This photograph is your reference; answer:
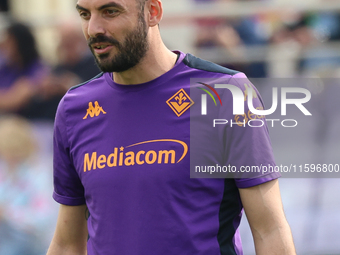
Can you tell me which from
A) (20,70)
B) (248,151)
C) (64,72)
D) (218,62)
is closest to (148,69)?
(248,151)

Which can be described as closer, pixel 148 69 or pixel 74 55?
pixel 148 69

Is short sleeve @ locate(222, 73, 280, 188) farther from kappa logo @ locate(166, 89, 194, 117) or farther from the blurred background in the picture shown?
the blurred background

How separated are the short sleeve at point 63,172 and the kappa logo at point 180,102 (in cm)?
53

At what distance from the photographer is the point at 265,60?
4637 millimetres

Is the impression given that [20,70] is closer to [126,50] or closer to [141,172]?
[126,50]

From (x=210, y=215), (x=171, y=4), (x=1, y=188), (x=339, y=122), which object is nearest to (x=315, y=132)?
(x=339, y=122)

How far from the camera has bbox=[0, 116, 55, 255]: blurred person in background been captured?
4.26m

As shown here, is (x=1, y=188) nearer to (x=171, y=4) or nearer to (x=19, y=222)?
(x=19, y=222)

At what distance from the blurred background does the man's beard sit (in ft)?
7.07

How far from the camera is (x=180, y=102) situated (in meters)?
2.18

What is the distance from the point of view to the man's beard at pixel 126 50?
213 cm

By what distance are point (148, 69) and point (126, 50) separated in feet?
0.49

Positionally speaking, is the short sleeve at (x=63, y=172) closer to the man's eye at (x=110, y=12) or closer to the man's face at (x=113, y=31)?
the man's face at (x=113, y=31)

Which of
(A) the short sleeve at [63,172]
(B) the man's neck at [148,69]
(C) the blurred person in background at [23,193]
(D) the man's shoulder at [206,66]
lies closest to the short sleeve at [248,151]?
(D) the man's shoulder at [206,66]
